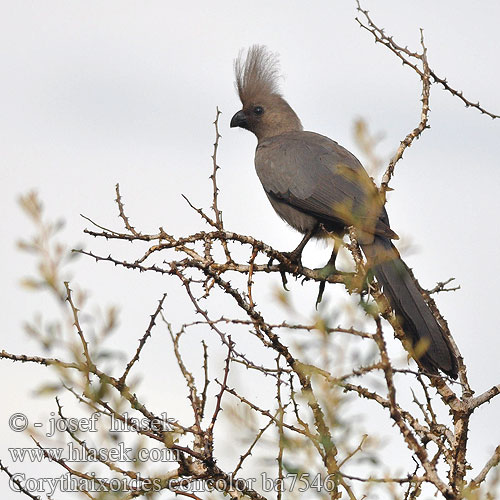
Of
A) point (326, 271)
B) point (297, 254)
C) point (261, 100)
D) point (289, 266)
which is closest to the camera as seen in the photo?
point (289, 266)

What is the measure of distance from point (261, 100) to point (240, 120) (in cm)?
29

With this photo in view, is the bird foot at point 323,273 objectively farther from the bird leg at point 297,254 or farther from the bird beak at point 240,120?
the bird beak at point 240,120

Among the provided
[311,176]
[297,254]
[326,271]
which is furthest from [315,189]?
[326,271]

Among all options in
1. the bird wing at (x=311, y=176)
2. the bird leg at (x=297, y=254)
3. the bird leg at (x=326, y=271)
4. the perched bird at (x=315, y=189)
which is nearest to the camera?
the perched bird at (x=315, y=189)

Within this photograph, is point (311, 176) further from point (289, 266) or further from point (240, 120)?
point (240, 120)

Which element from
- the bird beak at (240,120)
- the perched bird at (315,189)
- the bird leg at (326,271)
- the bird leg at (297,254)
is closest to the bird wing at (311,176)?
the perched bird at (315,189)

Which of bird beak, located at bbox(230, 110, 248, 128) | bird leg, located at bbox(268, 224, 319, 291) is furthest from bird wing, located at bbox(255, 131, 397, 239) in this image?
bird beak, located at bbox(230, 110, 248, 128)

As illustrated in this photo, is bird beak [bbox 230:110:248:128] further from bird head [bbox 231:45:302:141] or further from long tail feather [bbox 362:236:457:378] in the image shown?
long tail feather [bbox 362:236:457:378]

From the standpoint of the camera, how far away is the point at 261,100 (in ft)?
27.0

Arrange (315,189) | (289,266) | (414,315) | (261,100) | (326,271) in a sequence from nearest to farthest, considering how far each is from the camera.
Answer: (414,315)
(289,266)
(326,271)
(315,189)
(261,100)

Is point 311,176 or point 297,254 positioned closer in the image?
point 297,254

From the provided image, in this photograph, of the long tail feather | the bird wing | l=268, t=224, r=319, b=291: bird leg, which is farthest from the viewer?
the bird wing

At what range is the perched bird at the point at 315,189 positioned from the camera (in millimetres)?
4918

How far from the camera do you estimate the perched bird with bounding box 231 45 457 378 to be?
4918 mm
